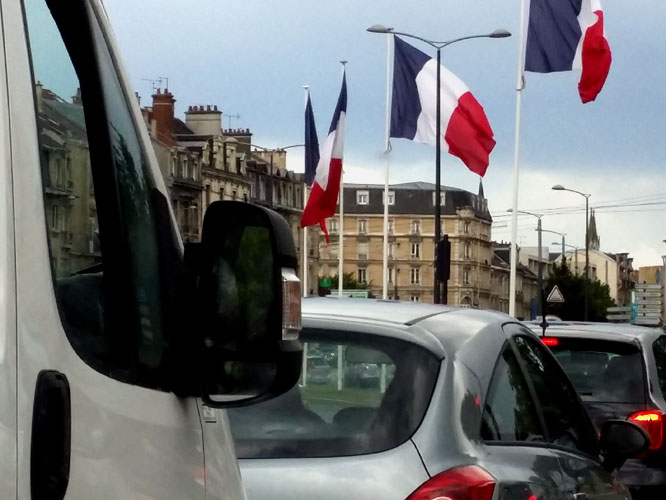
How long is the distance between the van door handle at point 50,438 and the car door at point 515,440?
282 cm

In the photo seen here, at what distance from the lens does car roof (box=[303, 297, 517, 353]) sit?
4973mm

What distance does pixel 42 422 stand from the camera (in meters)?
1.92

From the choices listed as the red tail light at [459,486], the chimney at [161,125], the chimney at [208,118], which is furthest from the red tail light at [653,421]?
the chimney at [208,118]

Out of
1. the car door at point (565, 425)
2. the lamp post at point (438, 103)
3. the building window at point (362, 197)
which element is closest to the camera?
the car door at point (565, 425)

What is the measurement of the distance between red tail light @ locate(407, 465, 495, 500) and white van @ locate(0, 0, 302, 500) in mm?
1646

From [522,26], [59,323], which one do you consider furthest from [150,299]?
[522,26]

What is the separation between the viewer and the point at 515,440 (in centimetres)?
509

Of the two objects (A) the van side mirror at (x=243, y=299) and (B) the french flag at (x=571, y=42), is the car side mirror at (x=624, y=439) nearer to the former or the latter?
(A) the van side mirror at (x=243, y=299)

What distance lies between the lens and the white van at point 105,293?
192 centimetres

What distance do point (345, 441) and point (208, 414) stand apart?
1.63m

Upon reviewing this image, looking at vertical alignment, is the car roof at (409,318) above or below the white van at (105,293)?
below

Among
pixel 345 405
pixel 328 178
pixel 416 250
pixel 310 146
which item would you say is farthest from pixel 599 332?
pixel 416 250

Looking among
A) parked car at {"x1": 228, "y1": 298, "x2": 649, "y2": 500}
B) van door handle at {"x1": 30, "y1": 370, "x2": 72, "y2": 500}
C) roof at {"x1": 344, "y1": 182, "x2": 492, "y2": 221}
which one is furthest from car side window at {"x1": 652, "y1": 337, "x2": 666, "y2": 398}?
roof at {"x1": 344, "y1": 182, "x2": 492, "y2": 221}

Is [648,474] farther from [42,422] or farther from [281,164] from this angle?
[281,164]
